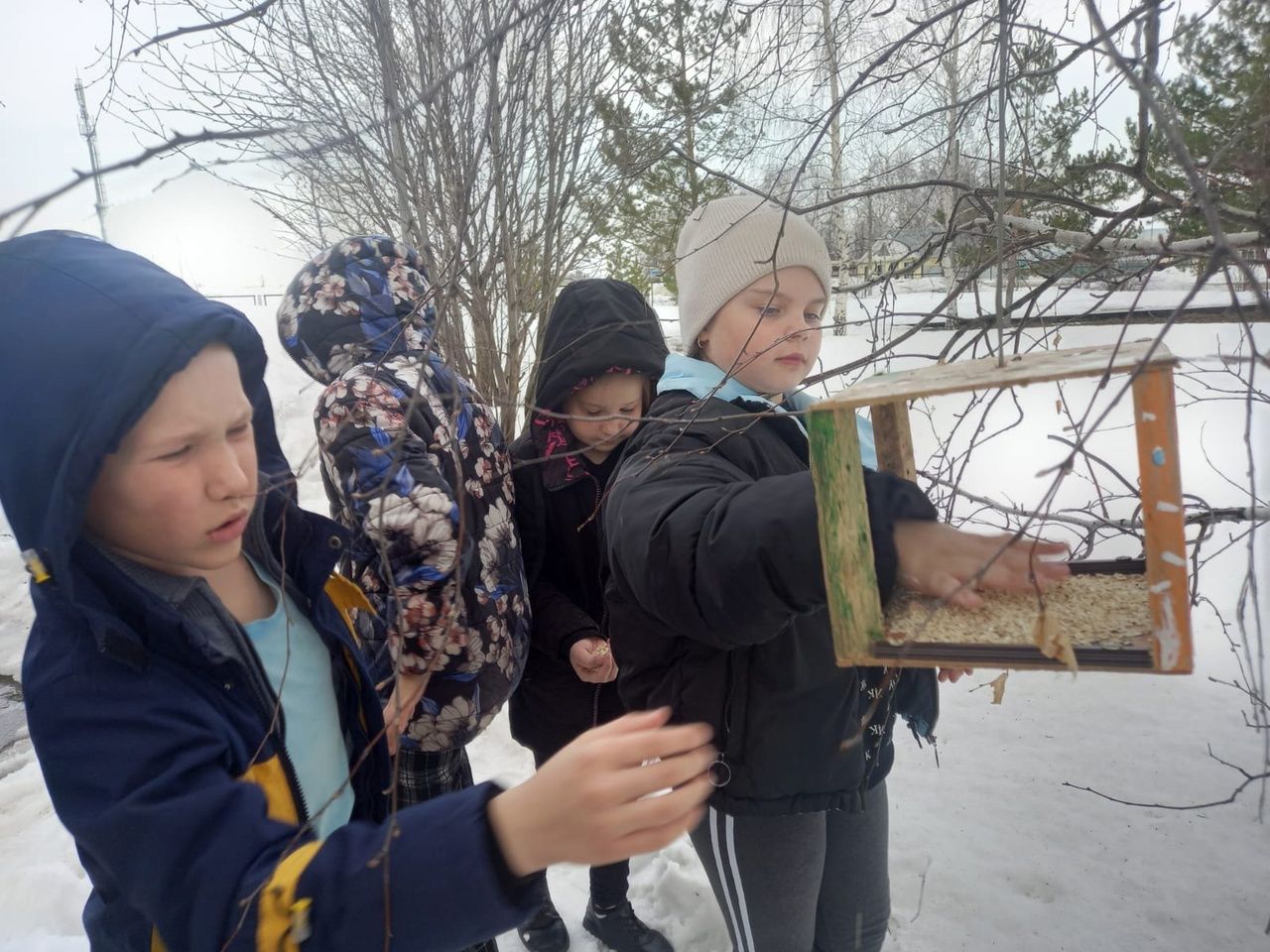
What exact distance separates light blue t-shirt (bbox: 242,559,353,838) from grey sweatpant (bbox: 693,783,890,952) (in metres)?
0.73

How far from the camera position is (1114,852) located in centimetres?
296

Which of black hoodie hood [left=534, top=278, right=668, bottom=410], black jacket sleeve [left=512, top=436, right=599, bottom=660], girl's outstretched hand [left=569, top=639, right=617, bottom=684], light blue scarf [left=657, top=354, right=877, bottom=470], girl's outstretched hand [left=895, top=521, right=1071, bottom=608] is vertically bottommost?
girl's outstretched hand [left=569, top=639, right=617, bottom=684]

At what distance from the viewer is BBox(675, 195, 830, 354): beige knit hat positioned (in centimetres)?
172

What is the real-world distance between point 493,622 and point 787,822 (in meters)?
0.88

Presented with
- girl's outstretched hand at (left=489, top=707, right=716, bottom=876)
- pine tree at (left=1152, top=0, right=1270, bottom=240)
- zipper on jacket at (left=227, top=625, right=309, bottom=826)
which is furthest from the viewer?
pine tree at (left=1152, top=0, right=1270, bottom=240)

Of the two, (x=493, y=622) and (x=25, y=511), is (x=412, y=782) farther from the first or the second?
(x=25, y=511)

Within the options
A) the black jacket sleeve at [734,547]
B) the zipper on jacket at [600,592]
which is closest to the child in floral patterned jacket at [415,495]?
the zipper on jacket at [600,592]

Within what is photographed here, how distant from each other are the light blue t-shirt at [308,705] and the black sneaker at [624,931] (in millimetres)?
1544

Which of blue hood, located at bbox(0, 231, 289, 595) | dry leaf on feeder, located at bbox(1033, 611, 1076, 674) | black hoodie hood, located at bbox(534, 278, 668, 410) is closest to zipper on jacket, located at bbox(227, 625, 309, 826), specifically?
blue hood, located at bbox(0, 231, 289, 595)

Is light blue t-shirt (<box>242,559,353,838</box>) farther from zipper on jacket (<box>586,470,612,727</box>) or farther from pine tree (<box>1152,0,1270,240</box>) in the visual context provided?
pine tree (<box>1152,0,1270,240</box>)

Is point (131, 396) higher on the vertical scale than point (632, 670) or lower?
higher

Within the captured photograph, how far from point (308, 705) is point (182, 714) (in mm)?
356

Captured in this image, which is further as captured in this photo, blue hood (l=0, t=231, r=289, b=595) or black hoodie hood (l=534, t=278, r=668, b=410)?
black hoodie hood (l=534, t=278, r=668, b=410)

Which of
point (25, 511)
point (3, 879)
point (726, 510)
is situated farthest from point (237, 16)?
point (3, 879)
